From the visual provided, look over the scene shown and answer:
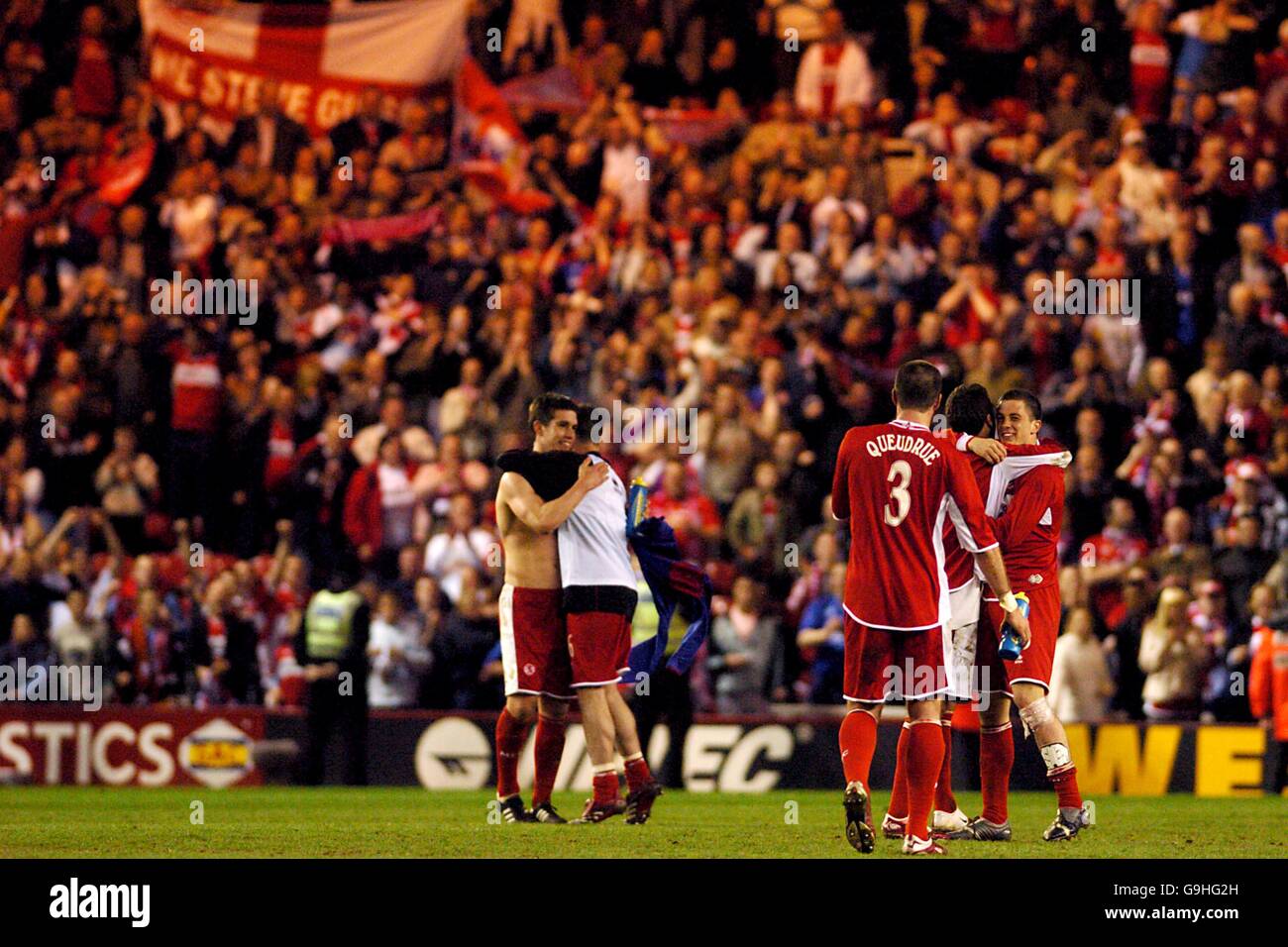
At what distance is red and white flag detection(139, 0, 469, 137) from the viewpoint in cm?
2516

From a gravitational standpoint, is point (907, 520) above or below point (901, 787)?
above

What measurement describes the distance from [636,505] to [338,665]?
5.79 metres

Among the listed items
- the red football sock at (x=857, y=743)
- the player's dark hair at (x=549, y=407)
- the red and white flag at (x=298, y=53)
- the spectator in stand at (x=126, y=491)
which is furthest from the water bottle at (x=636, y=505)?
the red and white flag at (x=298, y=53)

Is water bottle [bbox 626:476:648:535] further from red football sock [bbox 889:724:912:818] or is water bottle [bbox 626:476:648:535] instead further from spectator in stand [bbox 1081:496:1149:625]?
spectator in stand [bbox 1081:496:1149:625]

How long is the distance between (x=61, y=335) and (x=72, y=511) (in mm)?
2531

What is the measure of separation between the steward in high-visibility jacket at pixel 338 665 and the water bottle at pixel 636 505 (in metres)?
5.57

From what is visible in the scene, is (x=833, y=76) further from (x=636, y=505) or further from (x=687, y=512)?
(x=636, y=505)

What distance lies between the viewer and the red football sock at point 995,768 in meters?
11.9

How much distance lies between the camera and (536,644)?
1310 cm

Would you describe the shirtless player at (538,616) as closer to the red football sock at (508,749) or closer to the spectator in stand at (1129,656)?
the red football sock at (508,749)

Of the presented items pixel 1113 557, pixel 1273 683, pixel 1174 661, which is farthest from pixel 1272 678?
pixel 1113 557

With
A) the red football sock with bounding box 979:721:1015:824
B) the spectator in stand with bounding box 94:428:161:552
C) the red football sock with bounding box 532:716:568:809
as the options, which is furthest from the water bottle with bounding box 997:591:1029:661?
the spectator in stand with bounding box 94:428:161:552

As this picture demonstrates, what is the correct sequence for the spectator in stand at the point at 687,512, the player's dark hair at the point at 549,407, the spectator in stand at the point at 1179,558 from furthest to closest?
the spectator in stand at the point at 687,512 < the spectator in stand at the point at 1179,558 < the player's dark hair at the point at 549,407

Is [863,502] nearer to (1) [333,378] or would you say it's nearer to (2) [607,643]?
(2) [607,643]
